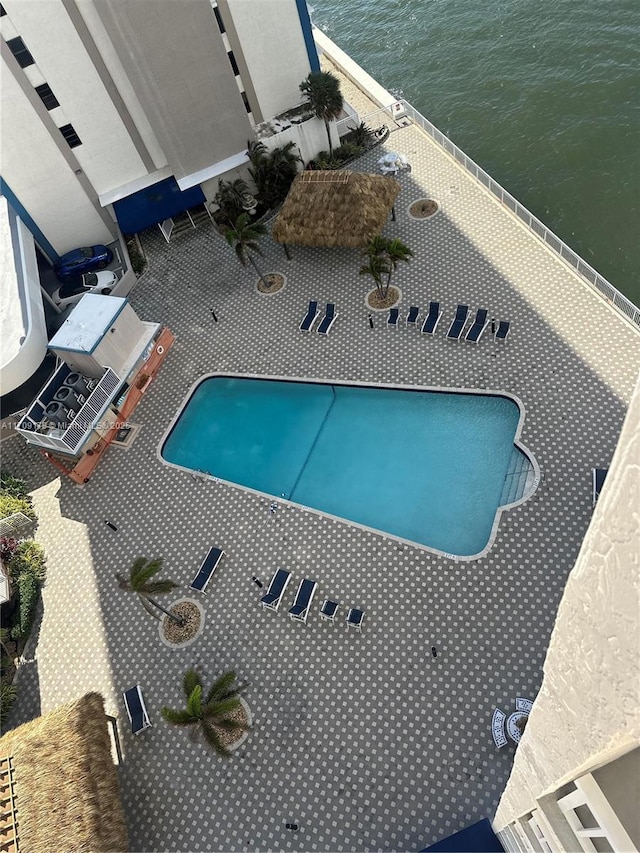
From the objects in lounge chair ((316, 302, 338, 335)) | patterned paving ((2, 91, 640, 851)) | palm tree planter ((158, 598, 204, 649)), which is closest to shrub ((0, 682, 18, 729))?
patterned paving ((2, 91, 640, 851))

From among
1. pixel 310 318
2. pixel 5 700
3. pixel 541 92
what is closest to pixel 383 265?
pixel 310 318

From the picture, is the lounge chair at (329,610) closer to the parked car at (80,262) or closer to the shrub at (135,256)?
the shrub at (135,256)

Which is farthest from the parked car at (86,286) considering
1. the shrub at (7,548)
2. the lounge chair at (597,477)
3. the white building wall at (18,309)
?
the lounge chair at (597,477)

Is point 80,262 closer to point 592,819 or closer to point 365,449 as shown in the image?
point 365,449

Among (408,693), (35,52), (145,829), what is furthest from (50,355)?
(408,693)

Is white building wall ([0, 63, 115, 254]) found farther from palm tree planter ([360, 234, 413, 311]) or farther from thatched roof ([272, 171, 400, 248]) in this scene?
palm tree planter ([360, 234, 413, 311])

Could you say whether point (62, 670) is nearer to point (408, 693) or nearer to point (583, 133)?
point (408, 693)

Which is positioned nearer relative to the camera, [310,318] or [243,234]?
[243,234]
